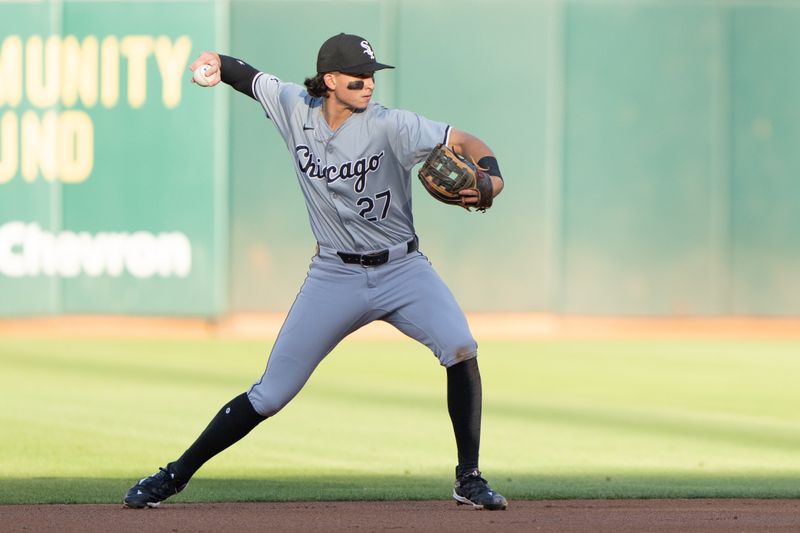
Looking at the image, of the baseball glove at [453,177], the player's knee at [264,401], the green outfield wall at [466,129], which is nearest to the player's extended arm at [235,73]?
the baseball glove at [453,177]

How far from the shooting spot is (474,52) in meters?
14.2

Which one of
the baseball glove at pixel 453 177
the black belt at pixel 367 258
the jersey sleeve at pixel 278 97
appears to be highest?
the jersey sleeve at pixel 278 97

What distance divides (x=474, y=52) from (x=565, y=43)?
2.96 ft

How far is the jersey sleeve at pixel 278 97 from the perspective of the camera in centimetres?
582

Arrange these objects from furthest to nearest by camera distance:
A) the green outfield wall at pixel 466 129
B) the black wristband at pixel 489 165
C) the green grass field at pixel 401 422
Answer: the green outfield wall at pixel 466 129
the green grass field at pixel 401 422
the black wristband at pixel 489 165

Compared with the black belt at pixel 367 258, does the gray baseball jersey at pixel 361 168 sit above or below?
above

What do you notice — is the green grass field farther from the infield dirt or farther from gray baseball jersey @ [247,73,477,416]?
gray baseball jersey @ [247,73,477,416]

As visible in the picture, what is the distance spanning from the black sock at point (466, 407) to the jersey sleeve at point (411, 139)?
814mm

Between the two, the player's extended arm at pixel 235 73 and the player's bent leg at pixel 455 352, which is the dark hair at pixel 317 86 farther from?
the player's bent leg at pixel 455 352

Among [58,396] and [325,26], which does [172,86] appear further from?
[58,396]

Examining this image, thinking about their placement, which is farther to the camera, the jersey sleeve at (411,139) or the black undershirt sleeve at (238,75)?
the black undershirt sleeve at (238,75)

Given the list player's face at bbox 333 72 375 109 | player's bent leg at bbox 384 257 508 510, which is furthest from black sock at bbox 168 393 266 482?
player's face at bbox 333 72 375 109

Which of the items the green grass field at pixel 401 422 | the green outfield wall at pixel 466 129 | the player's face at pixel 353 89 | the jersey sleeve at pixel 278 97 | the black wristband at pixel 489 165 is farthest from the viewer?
the green outfield wall at pixel 466 129

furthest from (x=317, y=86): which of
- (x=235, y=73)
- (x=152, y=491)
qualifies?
(x=152, y=491)
